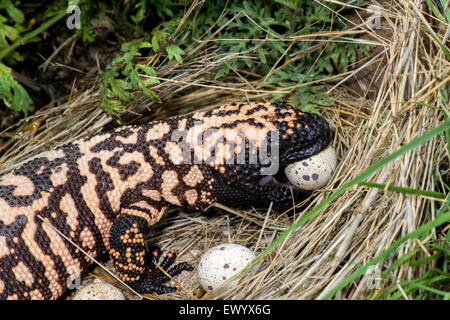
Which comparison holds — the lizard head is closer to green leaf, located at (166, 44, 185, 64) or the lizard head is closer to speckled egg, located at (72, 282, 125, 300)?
green leaf, located at (166, 44, 185, 64)

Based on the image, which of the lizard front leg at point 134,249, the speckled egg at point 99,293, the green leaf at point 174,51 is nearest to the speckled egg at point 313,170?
the lizard front leg at point 134,249

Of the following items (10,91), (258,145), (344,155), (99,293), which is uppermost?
(10,91)

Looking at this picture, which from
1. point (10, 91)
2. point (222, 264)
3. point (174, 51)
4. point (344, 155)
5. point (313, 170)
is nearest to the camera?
point (222, 264)

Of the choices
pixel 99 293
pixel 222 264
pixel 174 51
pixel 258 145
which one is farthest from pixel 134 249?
pixel 174 51

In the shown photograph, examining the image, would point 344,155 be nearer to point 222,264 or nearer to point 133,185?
point 222,264

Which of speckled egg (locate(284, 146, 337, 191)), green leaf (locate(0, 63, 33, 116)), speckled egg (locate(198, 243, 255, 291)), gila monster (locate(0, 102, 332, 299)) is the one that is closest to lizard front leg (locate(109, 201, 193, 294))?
gila monster (locate(0, 102, 332, 299))
